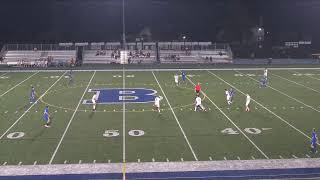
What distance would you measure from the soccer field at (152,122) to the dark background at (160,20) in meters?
17.3

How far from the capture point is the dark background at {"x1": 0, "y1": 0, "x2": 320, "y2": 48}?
51.1 m

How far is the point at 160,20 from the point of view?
52.8 metres

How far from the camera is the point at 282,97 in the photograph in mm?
28125

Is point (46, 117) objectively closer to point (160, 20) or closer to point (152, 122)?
point (152, 122)

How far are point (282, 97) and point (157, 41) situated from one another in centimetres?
2713

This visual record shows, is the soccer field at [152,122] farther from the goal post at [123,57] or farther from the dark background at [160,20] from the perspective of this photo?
the dark background at [160,20]

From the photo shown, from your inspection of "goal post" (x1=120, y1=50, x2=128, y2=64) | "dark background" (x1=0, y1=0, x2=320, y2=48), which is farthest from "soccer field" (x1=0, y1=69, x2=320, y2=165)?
"dark background" (x1=0, y1=0, x2=320, y2=48)

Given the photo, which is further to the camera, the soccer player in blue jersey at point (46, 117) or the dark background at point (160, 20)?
the dark background at point (160, 20)

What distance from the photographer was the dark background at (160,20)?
168 ft

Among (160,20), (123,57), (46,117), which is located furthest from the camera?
(160,20)

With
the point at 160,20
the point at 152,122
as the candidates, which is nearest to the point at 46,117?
the point at 152,122

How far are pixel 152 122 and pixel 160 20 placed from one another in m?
32.5

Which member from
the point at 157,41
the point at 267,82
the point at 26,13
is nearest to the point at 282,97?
the point at 267,82

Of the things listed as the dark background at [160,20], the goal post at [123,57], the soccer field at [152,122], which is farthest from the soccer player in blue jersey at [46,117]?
the dark background at [160,20]
